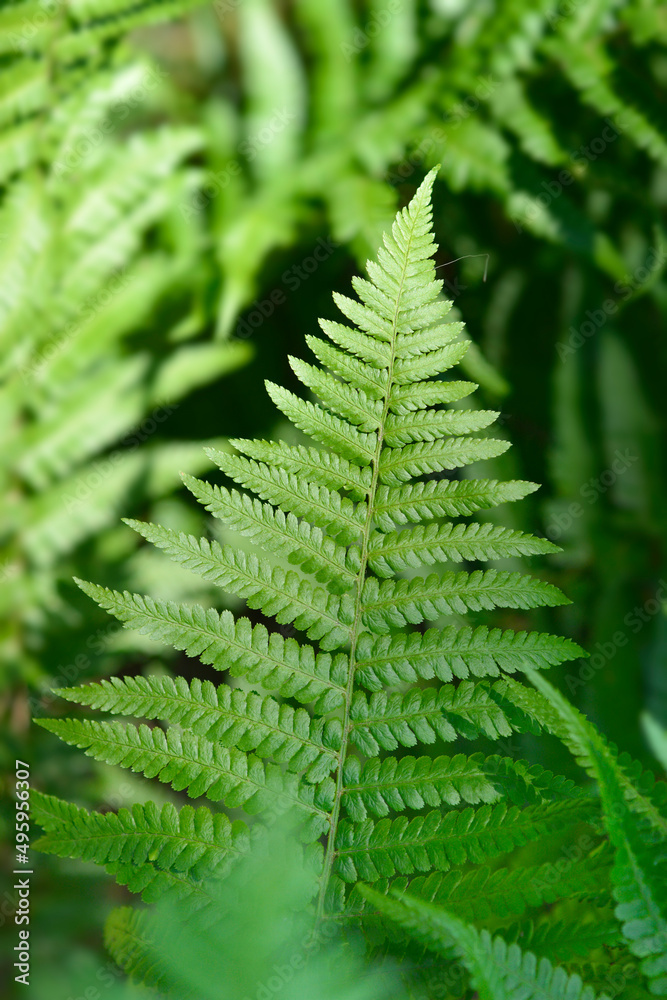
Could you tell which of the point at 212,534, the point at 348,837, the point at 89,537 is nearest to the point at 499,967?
the point at 348,837

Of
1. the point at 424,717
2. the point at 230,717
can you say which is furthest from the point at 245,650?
the point at 424,717

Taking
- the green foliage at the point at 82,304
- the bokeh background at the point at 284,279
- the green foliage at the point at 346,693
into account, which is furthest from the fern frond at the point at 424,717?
the green foliage at the point at 82,304

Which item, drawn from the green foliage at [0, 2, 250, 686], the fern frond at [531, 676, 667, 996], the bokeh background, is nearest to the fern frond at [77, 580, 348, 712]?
the fern frond at [531, 676, 667, 996]

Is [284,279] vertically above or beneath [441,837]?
above

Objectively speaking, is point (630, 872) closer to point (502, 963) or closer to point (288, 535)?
point (502, 963)

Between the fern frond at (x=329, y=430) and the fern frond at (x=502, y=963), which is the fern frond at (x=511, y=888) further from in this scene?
the fern frond at (x=329, y=430)

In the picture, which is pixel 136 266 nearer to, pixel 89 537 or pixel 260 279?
pixel 260 279
